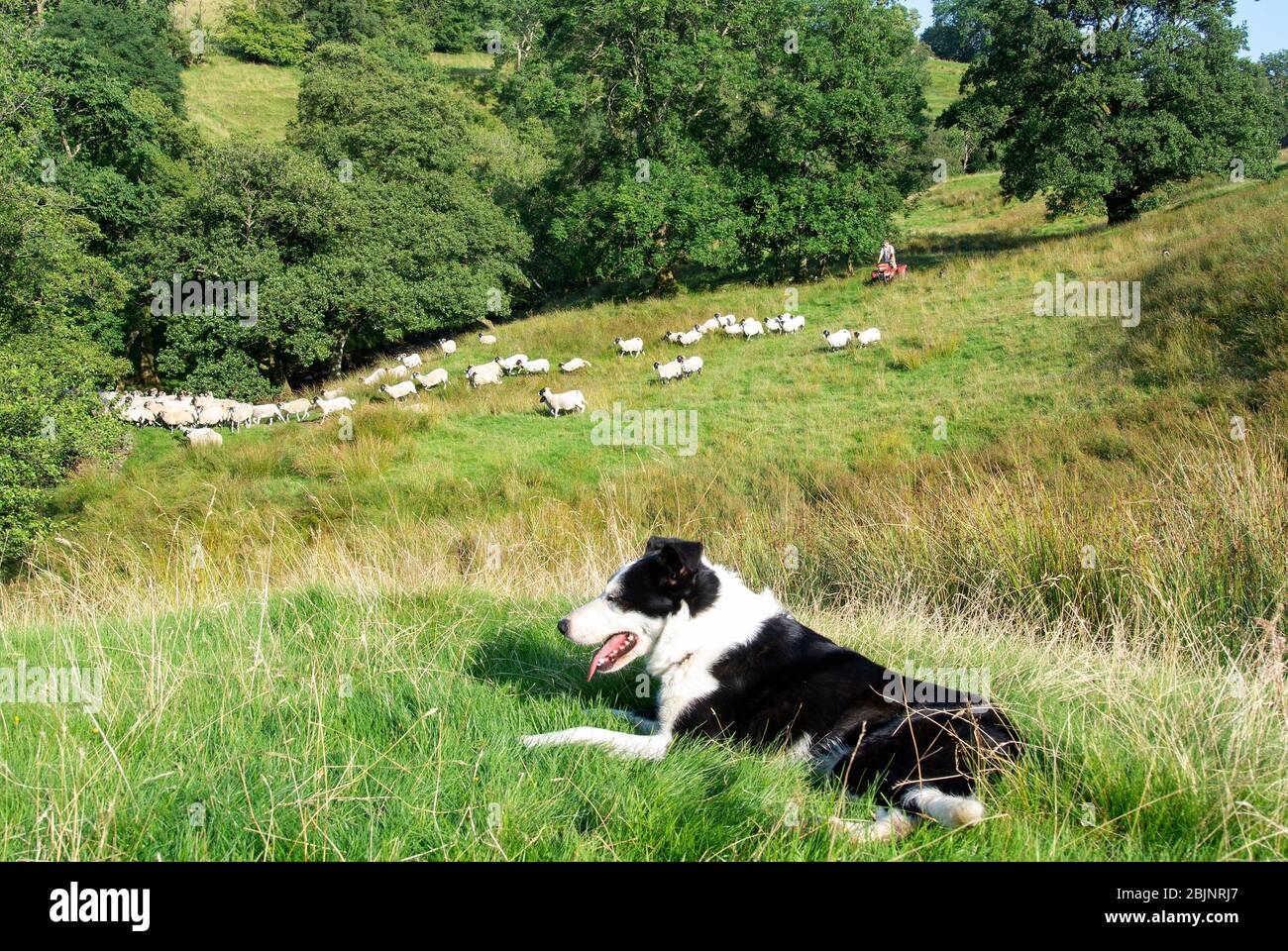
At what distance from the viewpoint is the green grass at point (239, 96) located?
6053 centimetres

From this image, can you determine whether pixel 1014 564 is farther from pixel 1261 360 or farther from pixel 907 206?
pixel 907 206

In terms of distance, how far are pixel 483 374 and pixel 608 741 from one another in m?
24.0

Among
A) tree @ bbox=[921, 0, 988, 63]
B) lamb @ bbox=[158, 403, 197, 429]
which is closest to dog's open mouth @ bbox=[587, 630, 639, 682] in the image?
lamb @ bbox=[158, 403, 197, 429]

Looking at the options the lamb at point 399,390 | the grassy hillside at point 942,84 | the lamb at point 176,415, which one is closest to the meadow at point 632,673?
the lamb at point 176,415

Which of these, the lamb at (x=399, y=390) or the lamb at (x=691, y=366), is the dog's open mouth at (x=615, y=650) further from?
the lamb at (x=399, y=390)

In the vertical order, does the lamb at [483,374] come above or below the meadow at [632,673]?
above

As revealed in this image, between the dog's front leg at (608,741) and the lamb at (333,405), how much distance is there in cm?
2280

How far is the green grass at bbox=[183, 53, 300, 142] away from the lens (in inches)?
2383

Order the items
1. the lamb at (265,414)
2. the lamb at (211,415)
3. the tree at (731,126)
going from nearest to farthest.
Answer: the lamb at (211,415) < the lamb at (265,414) < the tree at (731,126)

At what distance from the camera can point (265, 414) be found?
25062 mm

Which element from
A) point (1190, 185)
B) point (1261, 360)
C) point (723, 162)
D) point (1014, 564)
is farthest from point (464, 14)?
point (1014, 564)

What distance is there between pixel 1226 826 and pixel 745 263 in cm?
3470

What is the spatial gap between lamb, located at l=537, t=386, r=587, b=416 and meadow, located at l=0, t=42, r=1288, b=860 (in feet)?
11.6

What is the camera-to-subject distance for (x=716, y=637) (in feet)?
13.2
